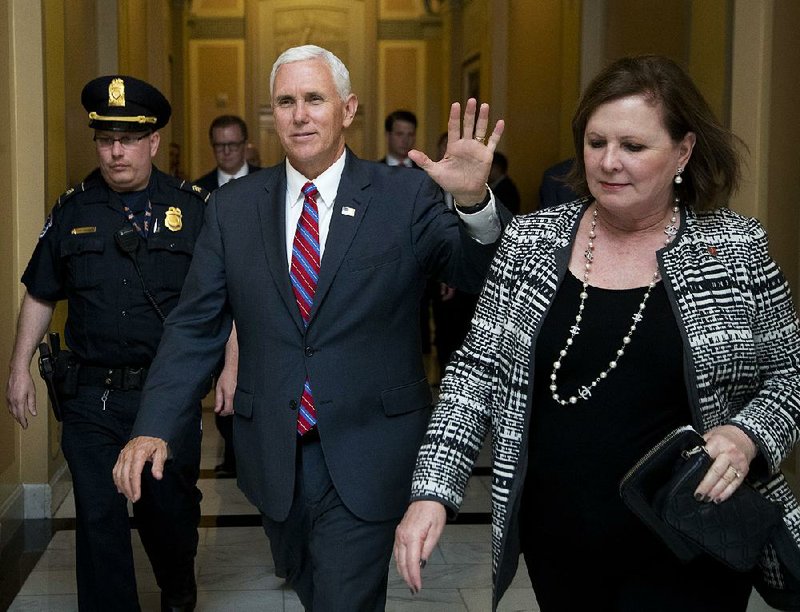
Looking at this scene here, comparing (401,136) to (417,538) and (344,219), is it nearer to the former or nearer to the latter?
(344,219)

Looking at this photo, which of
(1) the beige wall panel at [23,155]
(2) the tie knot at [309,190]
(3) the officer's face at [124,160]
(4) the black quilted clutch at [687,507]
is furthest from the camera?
(1) the beige wall panel at [23,155]

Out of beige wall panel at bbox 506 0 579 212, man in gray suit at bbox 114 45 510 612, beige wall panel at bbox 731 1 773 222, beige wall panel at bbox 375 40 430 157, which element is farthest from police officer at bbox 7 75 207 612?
beige wall panel at bbox 375 40 430 157

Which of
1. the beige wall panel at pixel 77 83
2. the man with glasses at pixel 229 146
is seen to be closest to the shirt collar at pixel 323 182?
the beige wall panel at pixel 77 83

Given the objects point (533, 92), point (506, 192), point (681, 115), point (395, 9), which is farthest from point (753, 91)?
point (395, 9)

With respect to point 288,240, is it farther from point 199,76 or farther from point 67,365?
point 199,76

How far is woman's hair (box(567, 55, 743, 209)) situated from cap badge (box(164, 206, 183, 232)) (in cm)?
183

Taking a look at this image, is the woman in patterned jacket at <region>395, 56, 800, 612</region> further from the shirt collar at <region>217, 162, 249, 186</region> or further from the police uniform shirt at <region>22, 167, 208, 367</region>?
the shirt collar at <region>217, 162, 249, 186</region>

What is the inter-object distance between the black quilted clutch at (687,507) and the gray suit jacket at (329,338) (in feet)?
2.42

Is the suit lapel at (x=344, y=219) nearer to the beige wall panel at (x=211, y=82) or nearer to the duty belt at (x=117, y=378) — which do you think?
the duty belt at (x=117, y=378)

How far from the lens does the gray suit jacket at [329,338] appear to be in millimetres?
2762

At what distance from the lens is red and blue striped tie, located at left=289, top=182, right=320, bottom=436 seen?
9.17ft

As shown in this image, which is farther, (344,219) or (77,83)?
(77,83)

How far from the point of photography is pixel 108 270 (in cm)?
380

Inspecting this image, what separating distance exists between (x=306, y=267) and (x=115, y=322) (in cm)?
116
